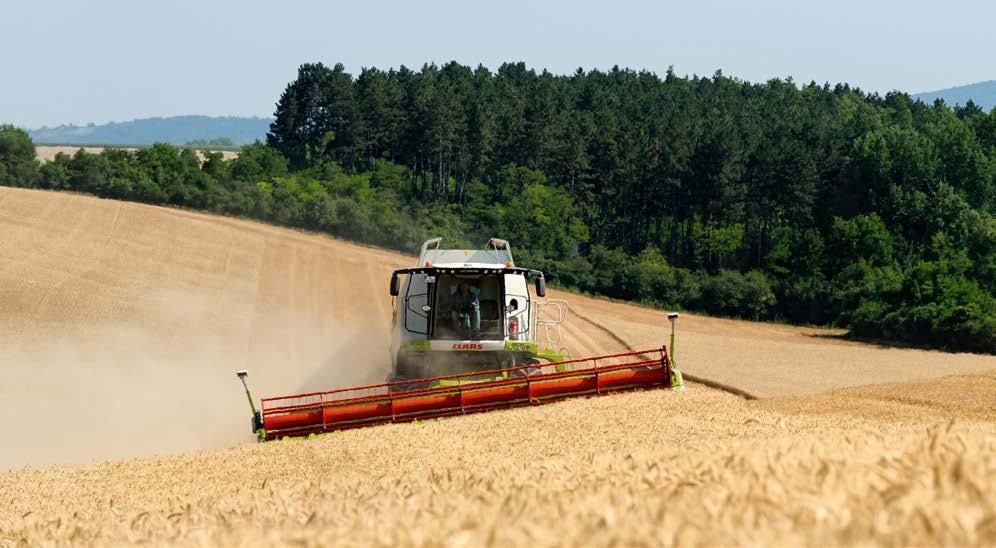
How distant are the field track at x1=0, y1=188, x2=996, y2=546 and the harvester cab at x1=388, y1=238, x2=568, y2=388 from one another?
2207 millimetres

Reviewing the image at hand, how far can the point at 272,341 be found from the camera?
29.0 meters

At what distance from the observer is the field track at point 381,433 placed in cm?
473

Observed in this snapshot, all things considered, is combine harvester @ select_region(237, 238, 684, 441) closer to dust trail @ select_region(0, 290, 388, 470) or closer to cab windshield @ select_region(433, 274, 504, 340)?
cab windshield @ select_region(433, 274, 504, 340)

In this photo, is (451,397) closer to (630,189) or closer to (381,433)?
(381,433)

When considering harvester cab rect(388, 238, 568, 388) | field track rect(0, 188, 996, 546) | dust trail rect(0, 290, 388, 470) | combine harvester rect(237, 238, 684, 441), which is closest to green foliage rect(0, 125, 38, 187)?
field track rect(0, 188, 996, 546)

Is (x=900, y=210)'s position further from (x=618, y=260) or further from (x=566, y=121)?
(x=566, y=121)

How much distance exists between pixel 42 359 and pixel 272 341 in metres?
6.12

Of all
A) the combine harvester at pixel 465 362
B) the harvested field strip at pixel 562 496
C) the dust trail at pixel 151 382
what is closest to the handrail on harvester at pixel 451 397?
the combine harvester at pixel 465 362

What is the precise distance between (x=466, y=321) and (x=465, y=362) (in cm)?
69

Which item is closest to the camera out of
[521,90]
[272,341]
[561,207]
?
[272,341]

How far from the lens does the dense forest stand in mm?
56500

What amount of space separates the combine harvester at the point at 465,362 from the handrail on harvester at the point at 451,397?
1 centimetres

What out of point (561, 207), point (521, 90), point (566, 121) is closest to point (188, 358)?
point (561, 207)

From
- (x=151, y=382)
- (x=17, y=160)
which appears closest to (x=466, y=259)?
(x=151, y=382)
